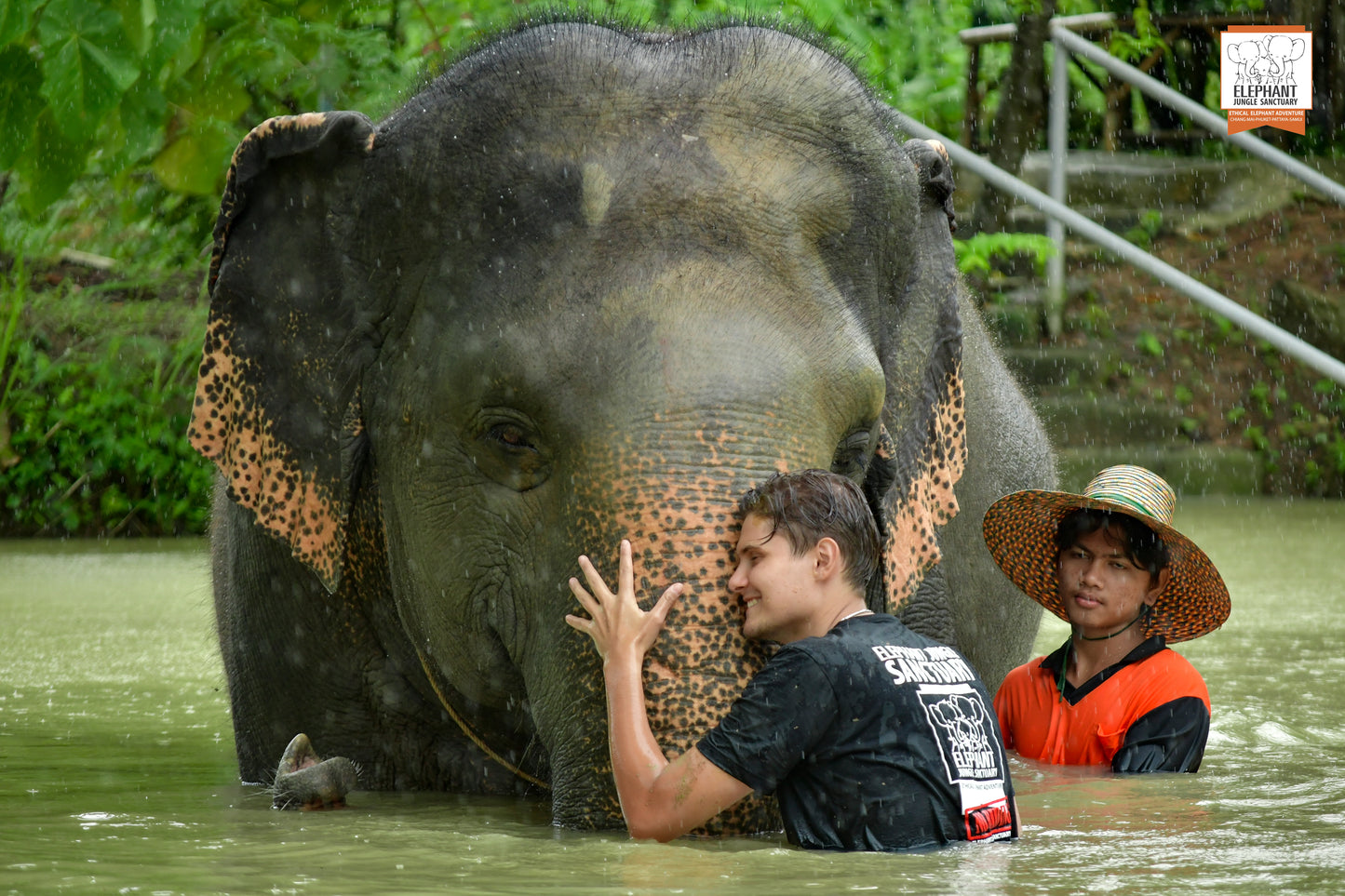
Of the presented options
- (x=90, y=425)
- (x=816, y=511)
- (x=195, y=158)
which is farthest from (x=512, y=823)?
(x=90, y=425)

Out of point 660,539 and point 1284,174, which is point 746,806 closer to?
point 660,539

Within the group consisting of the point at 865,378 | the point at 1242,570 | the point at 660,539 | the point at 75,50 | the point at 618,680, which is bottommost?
the point at 1242,570

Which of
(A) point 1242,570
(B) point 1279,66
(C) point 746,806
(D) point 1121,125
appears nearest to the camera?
(C) point 746,806

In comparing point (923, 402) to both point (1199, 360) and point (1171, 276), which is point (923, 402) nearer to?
point (1171, 276)

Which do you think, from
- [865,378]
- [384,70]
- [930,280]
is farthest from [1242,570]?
[865,378]

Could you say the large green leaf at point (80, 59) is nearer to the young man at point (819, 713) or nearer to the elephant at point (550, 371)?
the elephant at point (550, 371)

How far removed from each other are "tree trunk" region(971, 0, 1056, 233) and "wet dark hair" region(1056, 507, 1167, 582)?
29.6 feet

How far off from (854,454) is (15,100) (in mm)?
2457

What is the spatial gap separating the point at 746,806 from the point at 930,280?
1.36 meters

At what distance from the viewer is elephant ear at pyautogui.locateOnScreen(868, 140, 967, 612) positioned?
3719 millimetres

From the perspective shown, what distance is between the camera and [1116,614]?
14.5 feet

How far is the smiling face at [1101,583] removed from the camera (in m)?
4.39

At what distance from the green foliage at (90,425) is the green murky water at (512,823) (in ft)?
14.6

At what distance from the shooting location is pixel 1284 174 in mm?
15094
